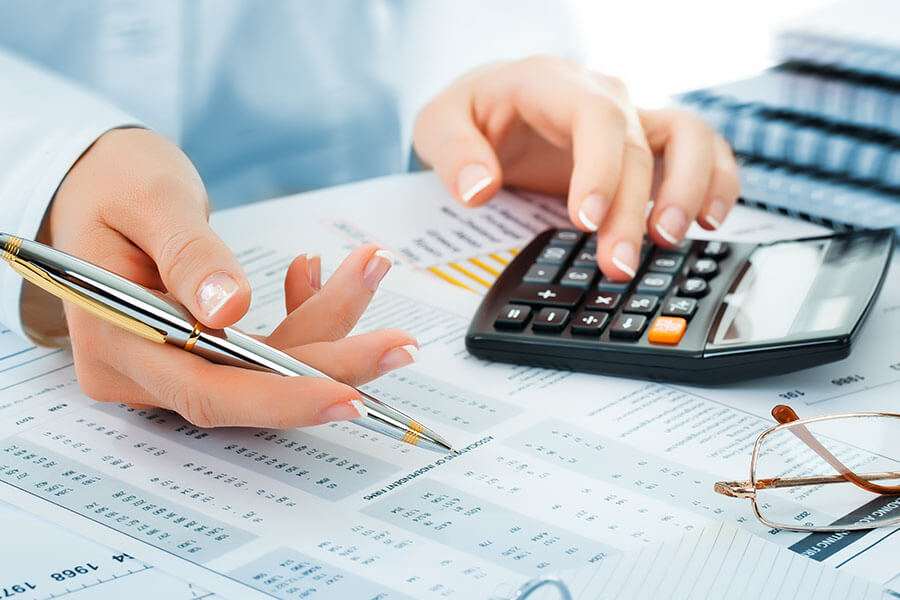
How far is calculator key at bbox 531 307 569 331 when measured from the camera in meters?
0.44

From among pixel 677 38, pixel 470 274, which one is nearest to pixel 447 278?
pixel 470 274

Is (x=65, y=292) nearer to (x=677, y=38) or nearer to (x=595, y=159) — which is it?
(x=595, y=159)

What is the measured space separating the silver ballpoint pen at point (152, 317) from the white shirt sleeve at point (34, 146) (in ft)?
0.32

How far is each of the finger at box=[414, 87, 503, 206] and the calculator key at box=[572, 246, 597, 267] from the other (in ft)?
0.23

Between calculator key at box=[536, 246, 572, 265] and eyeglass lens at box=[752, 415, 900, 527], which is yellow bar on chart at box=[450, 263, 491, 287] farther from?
eyeglass lens at box=[752, 415, 900, 527]

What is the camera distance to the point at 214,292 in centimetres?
34

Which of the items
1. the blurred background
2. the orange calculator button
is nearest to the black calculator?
the orange calculator button

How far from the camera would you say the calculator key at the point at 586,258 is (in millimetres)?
495

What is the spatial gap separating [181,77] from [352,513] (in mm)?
425

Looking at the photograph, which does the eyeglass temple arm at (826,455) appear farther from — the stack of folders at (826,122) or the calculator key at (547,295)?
the stack of folders at (826,122)

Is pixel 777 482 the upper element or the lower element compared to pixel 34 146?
lower

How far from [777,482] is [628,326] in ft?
0.34

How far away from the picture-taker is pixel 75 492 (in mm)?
352

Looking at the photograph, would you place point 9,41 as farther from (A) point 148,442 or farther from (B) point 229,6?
(A) point 148,442
